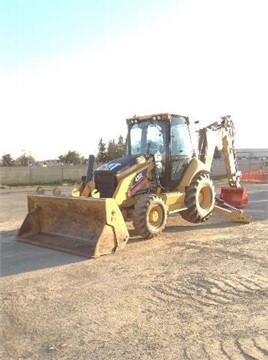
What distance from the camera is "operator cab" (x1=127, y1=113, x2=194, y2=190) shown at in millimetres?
9312

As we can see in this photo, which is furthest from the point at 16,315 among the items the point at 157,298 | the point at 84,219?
the point at 84,219

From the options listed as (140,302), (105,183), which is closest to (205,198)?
(105,183)

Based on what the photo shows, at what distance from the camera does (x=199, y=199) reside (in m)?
9.96

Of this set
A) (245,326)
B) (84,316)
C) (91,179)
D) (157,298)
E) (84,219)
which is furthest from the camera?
(91,179)

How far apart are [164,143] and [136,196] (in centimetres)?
141

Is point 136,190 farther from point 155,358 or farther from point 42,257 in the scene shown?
point 155,358

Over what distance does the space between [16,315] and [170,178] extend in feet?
18.1

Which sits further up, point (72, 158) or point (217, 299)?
point (72, 158)

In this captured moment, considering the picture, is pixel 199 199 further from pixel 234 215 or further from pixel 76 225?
pixel 76 225

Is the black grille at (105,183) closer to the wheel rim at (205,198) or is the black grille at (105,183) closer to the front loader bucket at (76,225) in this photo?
the front loader bucket at (76,225)

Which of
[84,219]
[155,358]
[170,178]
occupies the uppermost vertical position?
[170,178]

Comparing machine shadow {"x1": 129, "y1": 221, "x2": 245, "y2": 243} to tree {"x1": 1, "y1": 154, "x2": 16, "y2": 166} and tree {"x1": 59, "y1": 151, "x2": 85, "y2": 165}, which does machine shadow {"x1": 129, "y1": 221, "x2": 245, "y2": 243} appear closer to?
tree {"x1": 1, "y1": 154, "x2": 16, "y2": 166}

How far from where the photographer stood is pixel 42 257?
7.17 metres

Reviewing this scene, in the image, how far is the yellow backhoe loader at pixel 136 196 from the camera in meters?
A: 7.46
